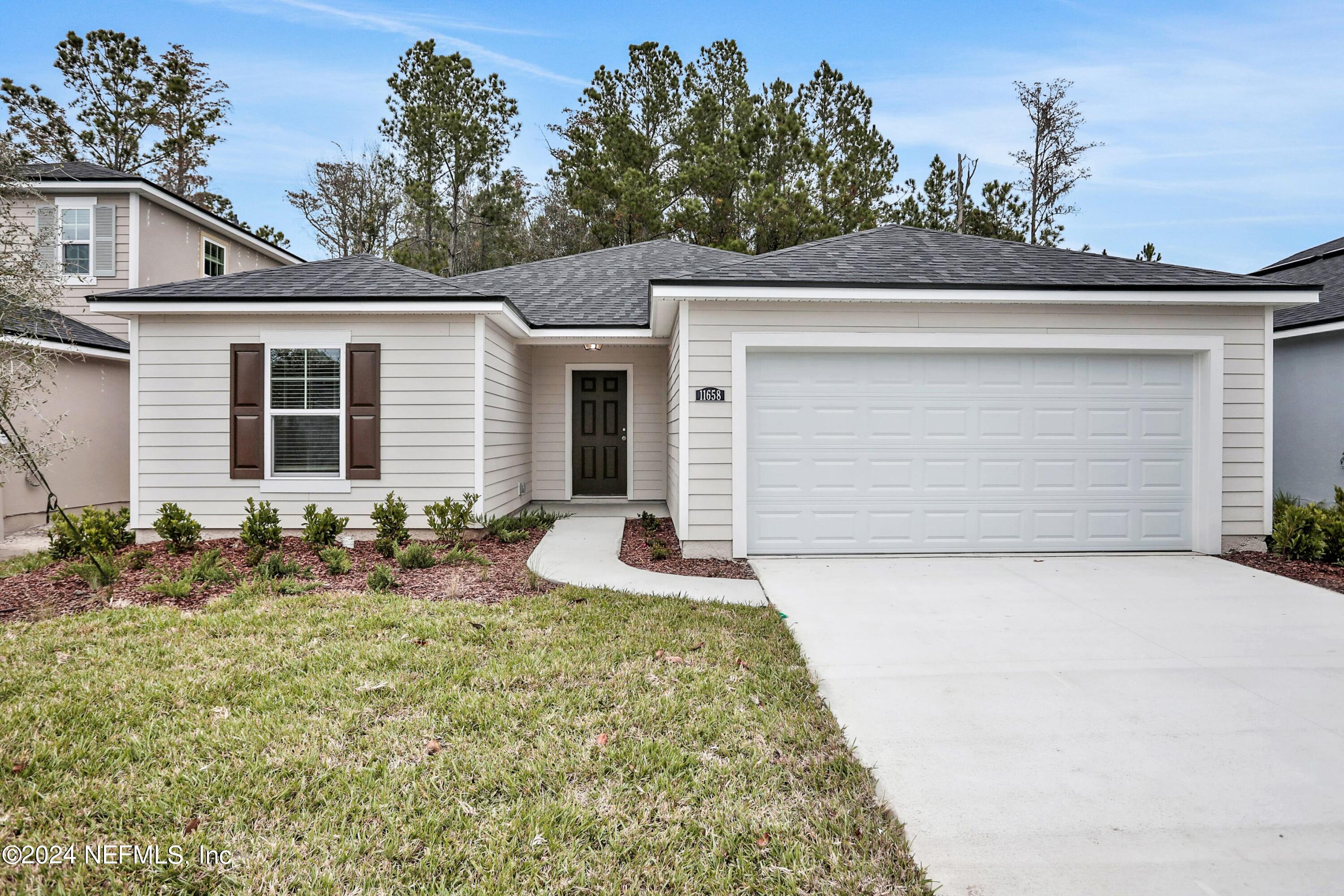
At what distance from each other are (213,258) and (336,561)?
1013cm

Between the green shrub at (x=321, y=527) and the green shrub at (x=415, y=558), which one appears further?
the green shrub at (x=321, y=527)

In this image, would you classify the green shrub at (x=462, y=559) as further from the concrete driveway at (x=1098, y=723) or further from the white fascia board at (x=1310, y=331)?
the white fascia board at (x=1310, y=331)

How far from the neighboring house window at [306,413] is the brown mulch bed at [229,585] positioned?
3.45 ft

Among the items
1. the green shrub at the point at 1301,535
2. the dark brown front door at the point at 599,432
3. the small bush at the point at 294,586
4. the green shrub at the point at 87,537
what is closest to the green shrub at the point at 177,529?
the green shrub at the point at 87,537

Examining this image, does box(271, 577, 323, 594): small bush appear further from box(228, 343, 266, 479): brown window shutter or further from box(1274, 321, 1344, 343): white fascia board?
box(1274, 321, 1344, 343): white fascia board

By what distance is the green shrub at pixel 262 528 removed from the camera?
22.7ft

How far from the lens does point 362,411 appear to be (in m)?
7.73

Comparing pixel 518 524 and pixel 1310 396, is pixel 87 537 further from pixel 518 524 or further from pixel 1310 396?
pixel 1310 396

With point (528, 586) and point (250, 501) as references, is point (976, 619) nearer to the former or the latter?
point (528, 586)

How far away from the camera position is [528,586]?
5.73 m

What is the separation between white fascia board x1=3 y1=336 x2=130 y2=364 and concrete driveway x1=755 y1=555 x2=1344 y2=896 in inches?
277

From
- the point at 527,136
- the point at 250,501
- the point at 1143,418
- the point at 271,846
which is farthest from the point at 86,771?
the point at 527,136

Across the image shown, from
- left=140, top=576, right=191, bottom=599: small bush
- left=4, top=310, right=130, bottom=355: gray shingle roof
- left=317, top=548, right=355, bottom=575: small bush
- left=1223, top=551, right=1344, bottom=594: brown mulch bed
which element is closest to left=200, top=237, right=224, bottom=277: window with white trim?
left=4, top=310, right=130, bottom=355: gray shingle roof

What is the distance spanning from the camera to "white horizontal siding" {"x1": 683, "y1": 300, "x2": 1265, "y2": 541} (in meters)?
6.72
